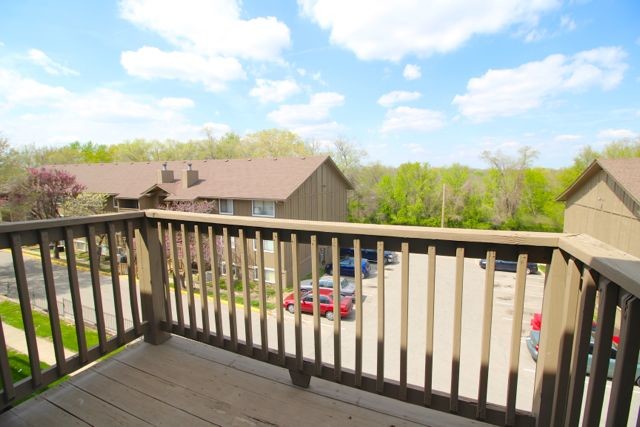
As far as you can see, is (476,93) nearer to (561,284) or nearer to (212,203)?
(212,203)

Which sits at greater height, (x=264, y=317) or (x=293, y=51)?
(x=293, y=51)

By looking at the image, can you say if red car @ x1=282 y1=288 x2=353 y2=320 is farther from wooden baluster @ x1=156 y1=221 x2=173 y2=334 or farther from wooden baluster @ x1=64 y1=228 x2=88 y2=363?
wooden baluster @ x1=64 y1=228 x2=88 y2=363

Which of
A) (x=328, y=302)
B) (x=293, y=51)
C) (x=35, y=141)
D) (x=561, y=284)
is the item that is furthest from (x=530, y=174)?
(x=35, y=141)

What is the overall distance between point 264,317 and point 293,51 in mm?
16757

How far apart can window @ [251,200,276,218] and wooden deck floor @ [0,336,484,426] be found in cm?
1078

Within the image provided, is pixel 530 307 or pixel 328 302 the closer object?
pixel 328 302

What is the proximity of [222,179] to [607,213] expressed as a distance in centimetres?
1544

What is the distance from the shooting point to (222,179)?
14898mm

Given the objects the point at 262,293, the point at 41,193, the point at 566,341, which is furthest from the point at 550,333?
the point at 41,193

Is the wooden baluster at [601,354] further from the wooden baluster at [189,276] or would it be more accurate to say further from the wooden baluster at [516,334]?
the wooden baluster at [189,276]

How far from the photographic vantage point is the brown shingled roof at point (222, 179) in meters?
13.3

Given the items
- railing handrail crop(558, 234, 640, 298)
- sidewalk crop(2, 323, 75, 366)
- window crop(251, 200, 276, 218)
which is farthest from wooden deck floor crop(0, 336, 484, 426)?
window crop(251, 200, 276, 218)

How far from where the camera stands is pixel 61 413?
5.16 feet

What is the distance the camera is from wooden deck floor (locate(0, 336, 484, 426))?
1531 mm
